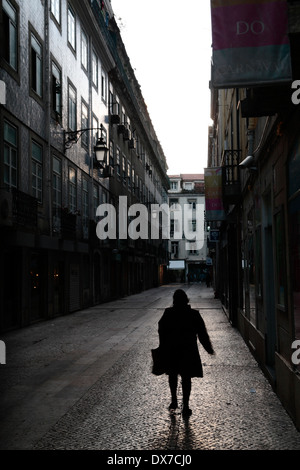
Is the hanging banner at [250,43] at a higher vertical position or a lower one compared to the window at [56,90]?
lower

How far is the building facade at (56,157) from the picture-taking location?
15.7 meters

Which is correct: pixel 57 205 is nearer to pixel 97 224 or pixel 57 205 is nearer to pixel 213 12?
pixel 97 224

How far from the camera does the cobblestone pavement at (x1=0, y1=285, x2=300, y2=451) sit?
5.41m

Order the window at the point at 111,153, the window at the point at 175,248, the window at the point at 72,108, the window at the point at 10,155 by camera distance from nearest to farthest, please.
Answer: the window at the point at 10,155
the window at the point at 72,108
the window at the point at 111,153
the window at the point at 175,248

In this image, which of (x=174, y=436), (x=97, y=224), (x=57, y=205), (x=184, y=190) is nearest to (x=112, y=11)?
(x=97, y=224)

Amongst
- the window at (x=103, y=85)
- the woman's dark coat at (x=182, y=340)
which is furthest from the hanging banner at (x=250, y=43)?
the window at (x=103, y=85)

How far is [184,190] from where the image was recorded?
86.8 m

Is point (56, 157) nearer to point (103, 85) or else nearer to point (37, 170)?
point (37, 170)

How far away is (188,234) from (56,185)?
65.0 meters

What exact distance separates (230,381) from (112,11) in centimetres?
3236

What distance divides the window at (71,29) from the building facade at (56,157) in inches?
1.8

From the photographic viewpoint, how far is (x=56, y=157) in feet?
67.5

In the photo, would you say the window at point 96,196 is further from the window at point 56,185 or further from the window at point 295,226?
the window at point 295,226

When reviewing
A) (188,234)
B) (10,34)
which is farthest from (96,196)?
(188,234)
